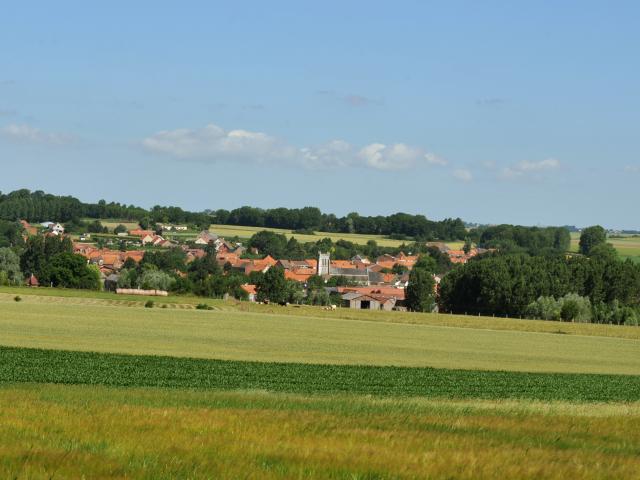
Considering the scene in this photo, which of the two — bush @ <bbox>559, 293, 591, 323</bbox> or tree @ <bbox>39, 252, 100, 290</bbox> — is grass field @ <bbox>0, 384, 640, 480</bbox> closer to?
bush @ <bbox>559, 293, 591, 323</bbox>

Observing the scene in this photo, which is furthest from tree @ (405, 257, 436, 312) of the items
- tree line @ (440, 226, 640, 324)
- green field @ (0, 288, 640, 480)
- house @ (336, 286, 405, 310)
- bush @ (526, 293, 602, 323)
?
green field @ (0, 288, 640, 480)

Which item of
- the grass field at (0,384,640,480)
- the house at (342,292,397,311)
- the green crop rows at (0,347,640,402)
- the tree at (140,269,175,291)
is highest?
the grass field at (0,384,640,480)

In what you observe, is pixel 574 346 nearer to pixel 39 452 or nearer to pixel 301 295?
pixel 39 452

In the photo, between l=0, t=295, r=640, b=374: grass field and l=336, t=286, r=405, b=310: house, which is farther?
l=336, t=286, r=405, b=310: house

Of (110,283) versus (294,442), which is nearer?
(294,442)

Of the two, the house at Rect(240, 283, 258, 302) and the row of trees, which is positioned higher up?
the row of trees

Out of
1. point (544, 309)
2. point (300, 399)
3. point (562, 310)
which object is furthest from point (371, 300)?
point (300, 399)

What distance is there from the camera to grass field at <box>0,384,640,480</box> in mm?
12266

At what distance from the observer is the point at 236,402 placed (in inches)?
908

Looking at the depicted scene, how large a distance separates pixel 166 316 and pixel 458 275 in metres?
63.2

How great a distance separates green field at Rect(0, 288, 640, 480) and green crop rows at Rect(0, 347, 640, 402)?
0.42ft

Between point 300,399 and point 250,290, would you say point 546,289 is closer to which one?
point 250,290

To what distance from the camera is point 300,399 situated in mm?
25609

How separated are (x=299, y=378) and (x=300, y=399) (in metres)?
11.3
